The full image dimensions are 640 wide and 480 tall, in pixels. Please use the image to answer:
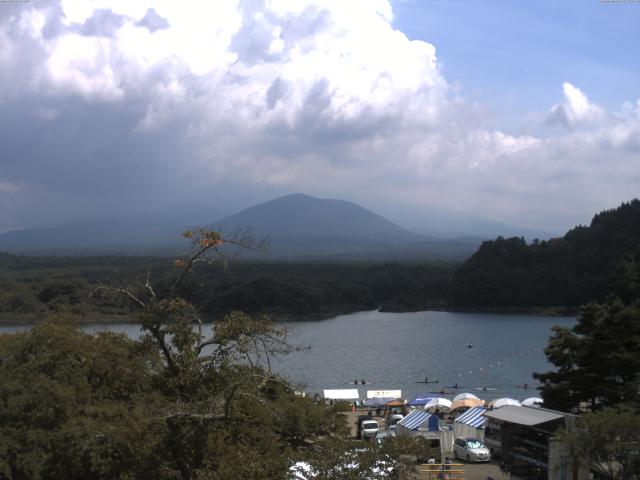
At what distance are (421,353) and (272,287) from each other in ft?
55.8

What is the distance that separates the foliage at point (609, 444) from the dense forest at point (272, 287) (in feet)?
83.5

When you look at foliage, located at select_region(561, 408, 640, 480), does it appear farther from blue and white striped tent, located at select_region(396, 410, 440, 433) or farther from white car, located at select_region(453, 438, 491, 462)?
blue and white striped tent, located at select_region(396, 410, 440, 433)

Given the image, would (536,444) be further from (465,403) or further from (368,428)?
(465,403)

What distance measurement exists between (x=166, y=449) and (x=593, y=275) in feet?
164

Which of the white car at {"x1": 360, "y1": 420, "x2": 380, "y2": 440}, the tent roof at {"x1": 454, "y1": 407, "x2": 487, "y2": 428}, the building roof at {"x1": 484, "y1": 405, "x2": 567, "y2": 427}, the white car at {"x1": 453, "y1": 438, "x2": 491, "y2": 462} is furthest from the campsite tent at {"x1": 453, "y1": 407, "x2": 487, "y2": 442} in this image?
the building roof at {"x1": 484, "y1": 405, "x2": 567, "y2": 427}

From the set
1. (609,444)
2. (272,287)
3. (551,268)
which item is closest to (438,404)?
(609,444)

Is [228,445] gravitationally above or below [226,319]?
below

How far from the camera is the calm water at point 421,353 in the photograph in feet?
89.8

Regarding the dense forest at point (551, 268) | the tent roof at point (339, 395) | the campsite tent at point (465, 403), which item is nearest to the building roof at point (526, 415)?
the campsite tent at point (465, 403)

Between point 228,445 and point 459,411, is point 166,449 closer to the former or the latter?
point 228,445

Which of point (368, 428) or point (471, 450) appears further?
point (368, 428)

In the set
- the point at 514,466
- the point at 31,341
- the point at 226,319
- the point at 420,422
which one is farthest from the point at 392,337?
the point at 226,319

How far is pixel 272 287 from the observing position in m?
49.8

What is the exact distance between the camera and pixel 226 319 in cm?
486
